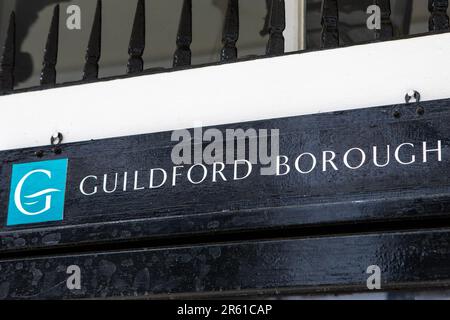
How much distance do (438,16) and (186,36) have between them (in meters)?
0.60

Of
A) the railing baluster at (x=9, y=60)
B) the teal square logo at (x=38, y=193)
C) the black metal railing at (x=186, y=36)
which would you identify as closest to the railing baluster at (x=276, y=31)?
the black metal railing at (x=186, y=36)

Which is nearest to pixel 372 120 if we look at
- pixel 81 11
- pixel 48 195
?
pixel 48 195

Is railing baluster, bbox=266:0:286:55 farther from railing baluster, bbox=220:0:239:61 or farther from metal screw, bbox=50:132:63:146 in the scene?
metal screw, bbox=50:132:63:146

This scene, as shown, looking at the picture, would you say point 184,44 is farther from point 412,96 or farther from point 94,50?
point 412,96

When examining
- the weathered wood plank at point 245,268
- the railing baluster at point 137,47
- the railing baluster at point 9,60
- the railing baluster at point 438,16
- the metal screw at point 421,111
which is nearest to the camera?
the weathered wood plank at point 245,268

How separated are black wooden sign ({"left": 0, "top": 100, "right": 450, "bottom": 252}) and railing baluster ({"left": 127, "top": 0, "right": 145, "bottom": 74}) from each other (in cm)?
21

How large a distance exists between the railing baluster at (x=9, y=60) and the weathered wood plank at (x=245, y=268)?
492mm

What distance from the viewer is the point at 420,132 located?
8.55 feet

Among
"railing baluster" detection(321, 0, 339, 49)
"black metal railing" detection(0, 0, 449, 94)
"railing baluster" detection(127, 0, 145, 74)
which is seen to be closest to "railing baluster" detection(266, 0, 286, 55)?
"black metal railing" detection(0, 0, 449, 94)

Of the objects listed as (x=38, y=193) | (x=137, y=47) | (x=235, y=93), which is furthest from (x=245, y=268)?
(x=137, y=47)

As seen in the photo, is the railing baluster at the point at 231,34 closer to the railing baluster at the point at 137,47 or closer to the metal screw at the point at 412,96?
the railing baluster at the point at 137,47

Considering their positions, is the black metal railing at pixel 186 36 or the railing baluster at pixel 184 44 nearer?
the black metal railing at pixel 186 36

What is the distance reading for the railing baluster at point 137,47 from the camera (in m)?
3.00

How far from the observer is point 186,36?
2975 mm
